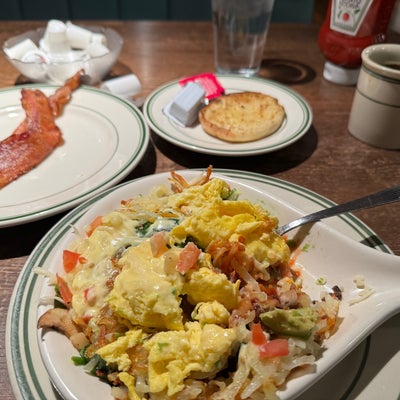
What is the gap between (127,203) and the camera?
1335mm

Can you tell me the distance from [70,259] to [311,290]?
2.18ft

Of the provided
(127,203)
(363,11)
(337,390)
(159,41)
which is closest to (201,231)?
(127,203)

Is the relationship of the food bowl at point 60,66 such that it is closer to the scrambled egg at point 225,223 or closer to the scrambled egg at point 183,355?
the scrambled egg at point 225,223

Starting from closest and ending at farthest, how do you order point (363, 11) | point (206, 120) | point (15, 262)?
point (15, 262)
point (206, 120)
point (363, 11)

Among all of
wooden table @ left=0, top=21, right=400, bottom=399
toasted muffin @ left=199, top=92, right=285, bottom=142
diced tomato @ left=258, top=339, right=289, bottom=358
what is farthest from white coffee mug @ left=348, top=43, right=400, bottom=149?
diced tomato @ left=258, top=339, right=289, bottom=358

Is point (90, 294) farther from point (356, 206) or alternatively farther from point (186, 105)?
point (186, 105)

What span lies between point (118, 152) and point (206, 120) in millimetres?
425

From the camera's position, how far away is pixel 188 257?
1.00 metres

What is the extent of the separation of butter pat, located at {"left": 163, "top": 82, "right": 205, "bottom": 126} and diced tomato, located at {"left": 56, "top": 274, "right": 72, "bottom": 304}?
1065 mm

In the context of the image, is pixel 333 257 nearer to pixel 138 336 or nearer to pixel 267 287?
pixel 267 287

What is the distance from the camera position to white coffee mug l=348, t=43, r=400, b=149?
1.77 metres

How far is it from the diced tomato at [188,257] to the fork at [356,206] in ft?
1.13

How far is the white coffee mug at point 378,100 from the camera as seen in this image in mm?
1767

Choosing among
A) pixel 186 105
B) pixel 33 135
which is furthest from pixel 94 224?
pixel 186 105
